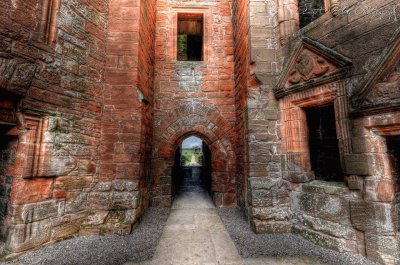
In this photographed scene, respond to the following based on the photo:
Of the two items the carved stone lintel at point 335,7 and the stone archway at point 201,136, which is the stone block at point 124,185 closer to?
the stone archway at point 201,136

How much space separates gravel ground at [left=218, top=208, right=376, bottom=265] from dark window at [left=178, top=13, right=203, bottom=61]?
612 cm

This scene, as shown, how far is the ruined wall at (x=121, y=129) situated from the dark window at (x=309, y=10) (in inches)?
155

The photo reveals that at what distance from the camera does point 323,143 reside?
382 centimetres

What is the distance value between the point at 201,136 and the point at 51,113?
132 inches

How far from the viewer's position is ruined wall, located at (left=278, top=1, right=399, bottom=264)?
2.62 metres

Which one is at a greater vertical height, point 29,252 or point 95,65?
point 95,65

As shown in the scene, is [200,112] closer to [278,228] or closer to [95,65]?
[95,65]

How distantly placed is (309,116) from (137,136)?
3511 mm

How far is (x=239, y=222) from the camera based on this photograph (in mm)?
4055

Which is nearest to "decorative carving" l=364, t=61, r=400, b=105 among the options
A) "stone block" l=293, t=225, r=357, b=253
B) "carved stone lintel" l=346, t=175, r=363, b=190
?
"carved stone lintel" l=346, t=175, r=363, b=190

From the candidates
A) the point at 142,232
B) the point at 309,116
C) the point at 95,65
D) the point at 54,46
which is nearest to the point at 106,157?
the point at 142,232

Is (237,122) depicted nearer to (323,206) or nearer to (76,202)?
A: (323,206)

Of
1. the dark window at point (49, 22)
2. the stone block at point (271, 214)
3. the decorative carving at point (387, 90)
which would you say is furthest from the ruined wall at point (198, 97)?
the decorative carving at point (387, 90)

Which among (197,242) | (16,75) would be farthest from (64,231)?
(16,75)
